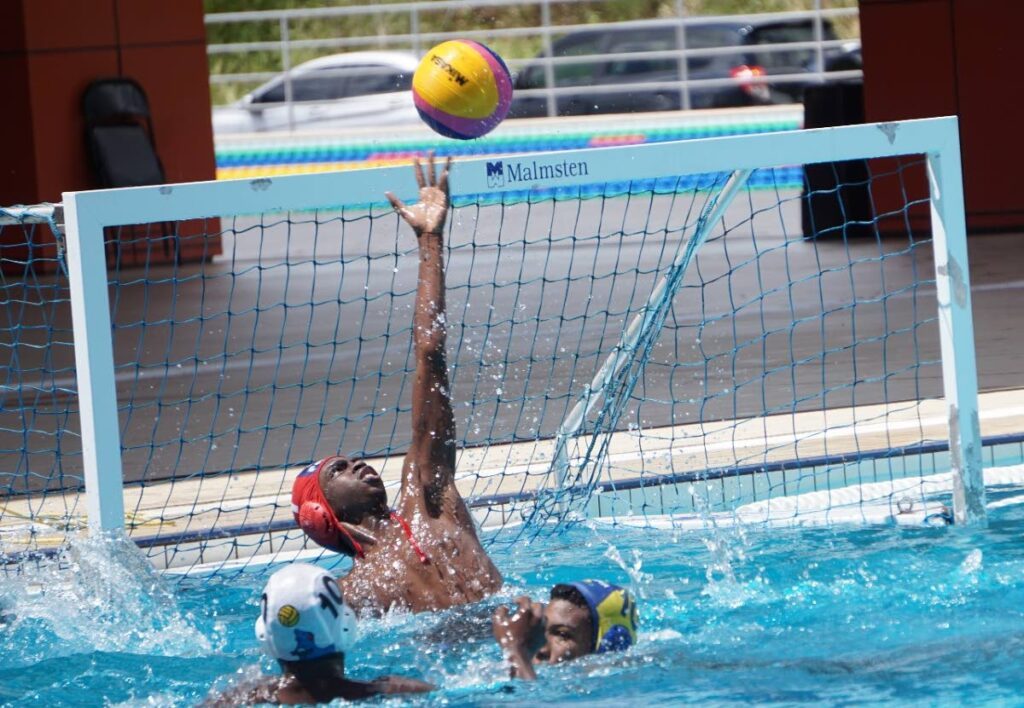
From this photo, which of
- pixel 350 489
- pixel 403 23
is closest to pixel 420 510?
pixel 350 489

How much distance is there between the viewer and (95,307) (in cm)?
475

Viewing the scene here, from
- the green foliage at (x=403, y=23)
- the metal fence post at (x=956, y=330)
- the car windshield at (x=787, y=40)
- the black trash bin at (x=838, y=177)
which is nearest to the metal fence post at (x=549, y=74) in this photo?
the car windshield at (x=787, y=40)

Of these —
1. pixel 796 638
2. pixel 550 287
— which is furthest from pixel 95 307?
pixel 550 287

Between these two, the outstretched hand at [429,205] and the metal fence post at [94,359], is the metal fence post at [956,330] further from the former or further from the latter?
the metal fence post at [94,359]

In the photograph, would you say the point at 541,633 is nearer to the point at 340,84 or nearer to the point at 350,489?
the point at 350,489

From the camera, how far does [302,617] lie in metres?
3.52

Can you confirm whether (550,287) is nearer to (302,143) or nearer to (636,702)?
(636,702)

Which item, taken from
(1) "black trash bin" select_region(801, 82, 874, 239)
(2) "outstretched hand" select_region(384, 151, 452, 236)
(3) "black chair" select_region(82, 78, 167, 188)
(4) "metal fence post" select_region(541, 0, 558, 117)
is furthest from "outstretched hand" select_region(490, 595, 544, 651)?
(4) "metal fence post" select_region(541, 0, 558, 117)

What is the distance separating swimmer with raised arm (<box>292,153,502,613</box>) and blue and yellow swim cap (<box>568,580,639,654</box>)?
543mm

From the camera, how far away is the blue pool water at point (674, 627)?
4113mm

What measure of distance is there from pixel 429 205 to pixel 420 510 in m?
0.91

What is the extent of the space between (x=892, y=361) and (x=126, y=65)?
8563 mm

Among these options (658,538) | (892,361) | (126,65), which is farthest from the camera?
(126,65)

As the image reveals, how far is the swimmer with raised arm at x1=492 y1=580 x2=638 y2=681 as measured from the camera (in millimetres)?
3852
